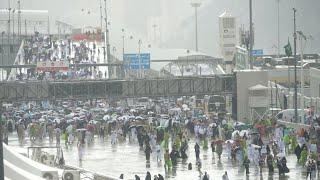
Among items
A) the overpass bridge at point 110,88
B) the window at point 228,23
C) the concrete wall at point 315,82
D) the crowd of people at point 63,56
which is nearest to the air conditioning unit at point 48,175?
the overpass bridge at point 110,88

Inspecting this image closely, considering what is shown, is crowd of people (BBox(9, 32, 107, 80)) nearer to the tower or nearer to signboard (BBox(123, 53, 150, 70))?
signboard (BBox(123, 53, 150, 70))

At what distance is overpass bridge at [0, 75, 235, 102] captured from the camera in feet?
151

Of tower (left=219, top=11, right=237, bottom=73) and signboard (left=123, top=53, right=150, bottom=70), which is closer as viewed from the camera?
signboard (left=123, top=53, right=150, bottom=70)

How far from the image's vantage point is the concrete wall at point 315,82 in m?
45.9

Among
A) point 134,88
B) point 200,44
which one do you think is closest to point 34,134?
point 134,88

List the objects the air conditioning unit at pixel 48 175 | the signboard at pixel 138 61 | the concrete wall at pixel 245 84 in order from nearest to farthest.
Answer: the air conditioning unit at pixel 48 175 < the concrete wall at pixel 245 84 < the signboard at pixel 138 61

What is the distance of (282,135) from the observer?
34.2 metres

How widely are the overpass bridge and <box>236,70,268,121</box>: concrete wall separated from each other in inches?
27.9

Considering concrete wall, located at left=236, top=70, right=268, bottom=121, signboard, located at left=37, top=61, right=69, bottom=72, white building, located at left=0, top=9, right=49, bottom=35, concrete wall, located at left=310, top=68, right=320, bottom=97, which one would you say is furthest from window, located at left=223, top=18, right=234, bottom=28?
white building, located at left=0, top=9, right=49, bottom=35

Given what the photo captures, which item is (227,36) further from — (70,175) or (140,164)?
(70,175)

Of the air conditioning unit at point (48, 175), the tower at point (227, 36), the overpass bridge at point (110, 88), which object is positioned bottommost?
the air conditioning unit at point (48, 175)

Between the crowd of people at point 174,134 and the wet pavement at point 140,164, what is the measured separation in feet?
0.61

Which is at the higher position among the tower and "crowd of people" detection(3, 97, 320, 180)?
the tower

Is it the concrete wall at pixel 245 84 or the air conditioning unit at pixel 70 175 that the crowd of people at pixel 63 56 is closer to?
the concrete wall at pixel 245 84
